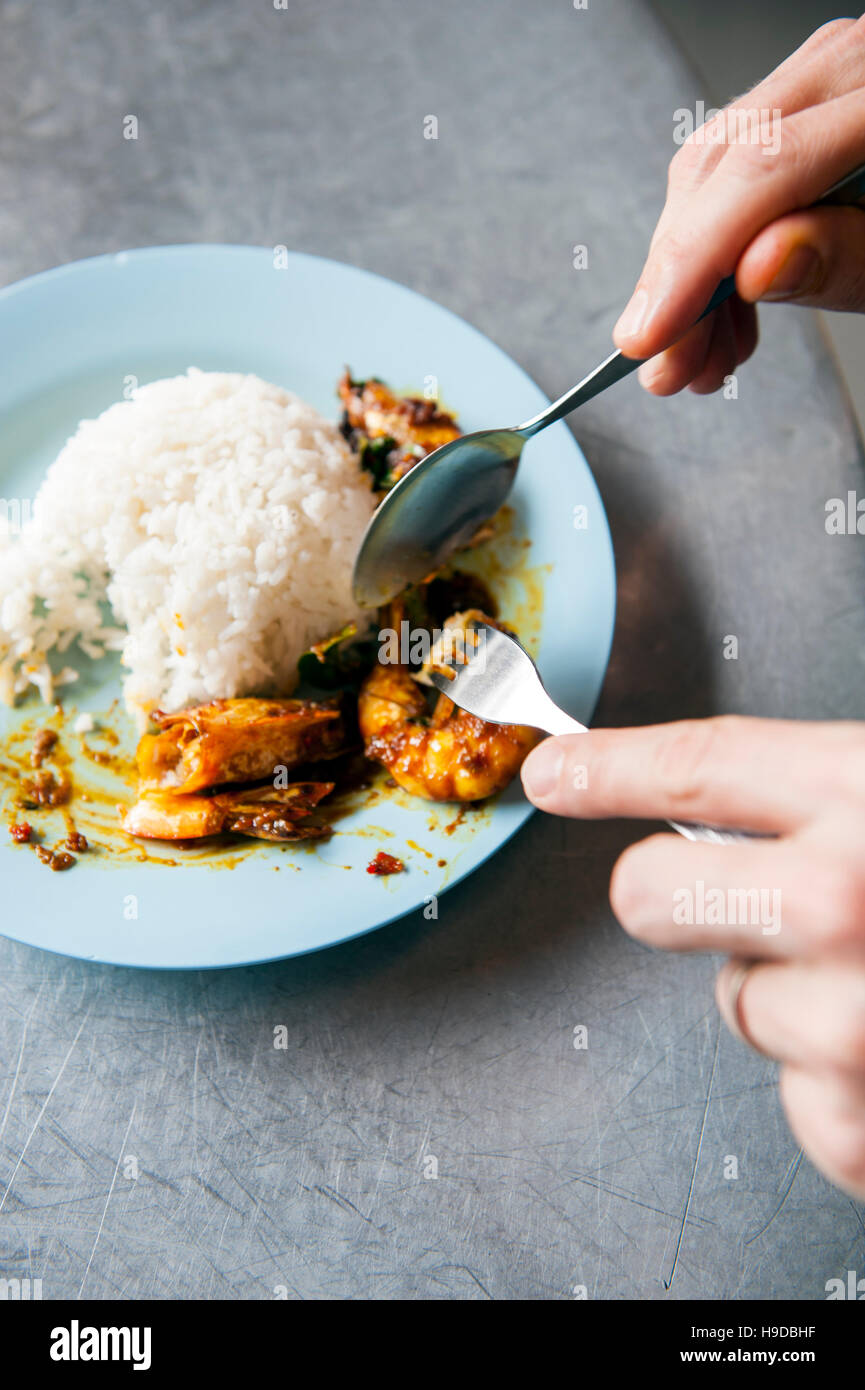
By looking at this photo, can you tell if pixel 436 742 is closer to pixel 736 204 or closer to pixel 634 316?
pixel 634 316

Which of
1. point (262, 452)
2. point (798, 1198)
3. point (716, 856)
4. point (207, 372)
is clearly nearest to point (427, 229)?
point (207, 372)

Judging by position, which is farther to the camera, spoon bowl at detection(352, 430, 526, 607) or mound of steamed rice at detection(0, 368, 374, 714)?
mound of steamed rice at detection(0, 368, 374, 714)

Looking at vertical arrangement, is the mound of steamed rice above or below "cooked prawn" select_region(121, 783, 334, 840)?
above

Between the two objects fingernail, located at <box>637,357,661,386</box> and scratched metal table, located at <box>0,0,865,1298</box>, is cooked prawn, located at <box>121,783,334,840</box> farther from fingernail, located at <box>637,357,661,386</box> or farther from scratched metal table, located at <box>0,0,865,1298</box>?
fingernail, located at <box>637,357,661,386</box>

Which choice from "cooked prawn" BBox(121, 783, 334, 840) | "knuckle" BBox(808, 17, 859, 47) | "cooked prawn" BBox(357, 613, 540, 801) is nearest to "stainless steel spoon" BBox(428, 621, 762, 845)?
"cooked prawn" BBox(357, 613, 540, 801)

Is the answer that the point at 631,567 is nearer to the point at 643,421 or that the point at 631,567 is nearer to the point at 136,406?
the point at 643,421

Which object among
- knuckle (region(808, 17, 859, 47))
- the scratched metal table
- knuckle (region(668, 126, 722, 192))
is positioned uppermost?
knuckle (region(808, 17, 859, 47))

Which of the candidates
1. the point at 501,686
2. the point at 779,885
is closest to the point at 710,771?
the point at 779,885
